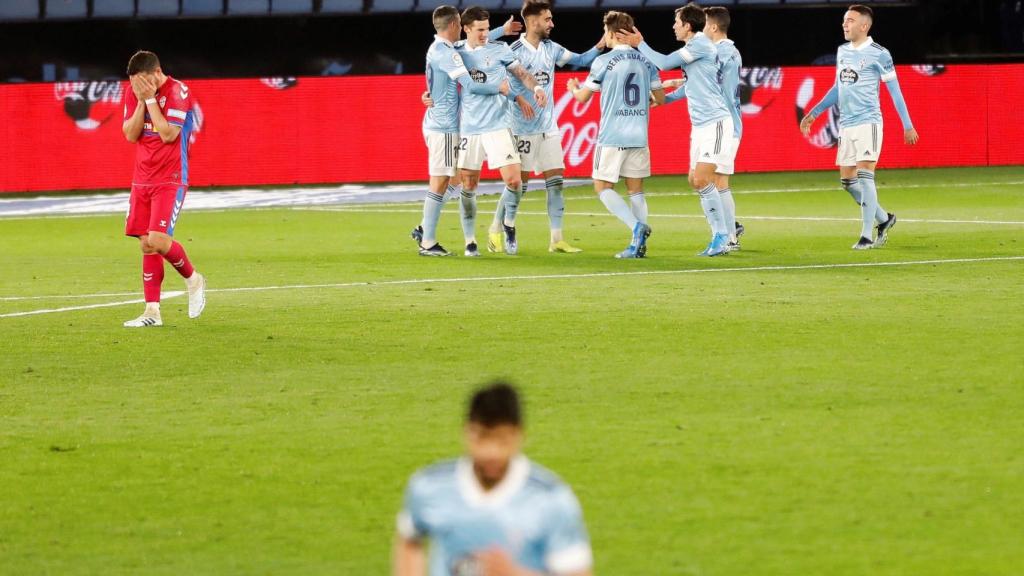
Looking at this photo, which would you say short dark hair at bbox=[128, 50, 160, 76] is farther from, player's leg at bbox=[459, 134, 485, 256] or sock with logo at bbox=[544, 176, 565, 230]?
sock with logo at bbox=[544, 176, 565, 230]

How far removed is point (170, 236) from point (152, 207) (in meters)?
0.23

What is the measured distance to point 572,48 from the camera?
35.3m

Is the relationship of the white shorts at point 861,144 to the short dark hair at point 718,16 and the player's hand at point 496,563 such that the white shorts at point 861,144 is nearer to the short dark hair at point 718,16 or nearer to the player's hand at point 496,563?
the short dark hair at point 718,16

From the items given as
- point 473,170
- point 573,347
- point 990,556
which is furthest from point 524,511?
point 473,170

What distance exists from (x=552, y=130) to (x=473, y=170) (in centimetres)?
93

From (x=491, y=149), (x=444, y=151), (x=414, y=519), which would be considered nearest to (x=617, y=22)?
(x=491, y=149)

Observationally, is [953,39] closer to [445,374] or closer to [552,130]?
[552,130]

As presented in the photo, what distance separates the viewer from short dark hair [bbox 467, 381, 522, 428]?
3385 mm

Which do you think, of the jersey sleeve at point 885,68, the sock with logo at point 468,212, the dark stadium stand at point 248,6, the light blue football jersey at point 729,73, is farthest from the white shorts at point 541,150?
the dark stadium stand at point 248,6

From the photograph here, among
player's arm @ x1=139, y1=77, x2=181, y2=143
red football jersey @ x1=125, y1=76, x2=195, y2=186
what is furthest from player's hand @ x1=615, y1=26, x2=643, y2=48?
player's arm @ x1=139, y1=77, x2=181, y2=143

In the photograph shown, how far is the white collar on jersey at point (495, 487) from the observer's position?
3.39m

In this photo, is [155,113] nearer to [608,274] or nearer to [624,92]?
[608,274]

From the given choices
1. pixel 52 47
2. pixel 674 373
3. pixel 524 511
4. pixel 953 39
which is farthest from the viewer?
pixel 953 39

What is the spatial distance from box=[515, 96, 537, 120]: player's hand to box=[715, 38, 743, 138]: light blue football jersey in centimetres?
182
